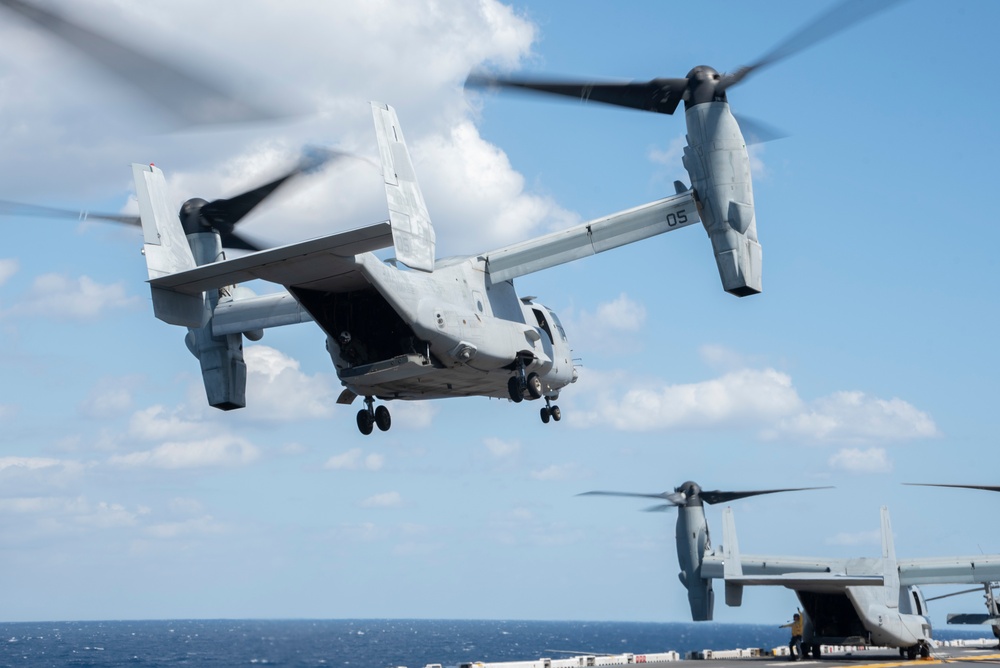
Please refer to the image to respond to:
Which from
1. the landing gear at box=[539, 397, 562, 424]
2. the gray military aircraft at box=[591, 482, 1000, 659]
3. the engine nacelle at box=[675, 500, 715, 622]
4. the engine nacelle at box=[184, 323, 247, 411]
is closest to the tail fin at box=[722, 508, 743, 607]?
the gray military aircraft at box=[591, 482, 1000, 659]

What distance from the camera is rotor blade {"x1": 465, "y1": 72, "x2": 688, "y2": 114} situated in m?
22.5

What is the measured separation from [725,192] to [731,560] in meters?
17.9

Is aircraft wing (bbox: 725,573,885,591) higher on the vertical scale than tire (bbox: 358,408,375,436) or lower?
lower

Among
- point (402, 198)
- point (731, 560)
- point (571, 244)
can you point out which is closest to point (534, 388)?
point (571, 244)

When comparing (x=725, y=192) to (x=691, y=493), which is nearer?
(x=725, y=192)

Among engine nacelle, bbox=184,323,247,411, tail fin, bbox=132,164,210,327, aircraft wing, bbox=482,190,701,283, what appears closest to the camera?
tail fin, bbox=132,164,210,327

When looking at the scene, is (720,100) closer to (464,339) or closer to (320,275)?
(464,339)

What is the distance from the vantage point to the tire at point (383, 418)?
2466cm

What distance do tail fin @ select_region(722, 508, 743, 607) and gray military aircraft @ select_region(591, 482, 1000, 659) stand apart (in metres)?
0.03

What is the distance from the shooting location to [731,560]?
36.2m

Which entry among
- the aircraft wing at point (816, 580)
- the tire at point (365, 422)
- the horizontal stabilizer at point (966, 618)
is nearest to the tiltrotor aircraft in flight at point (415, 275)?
the tire at point (365, 422)

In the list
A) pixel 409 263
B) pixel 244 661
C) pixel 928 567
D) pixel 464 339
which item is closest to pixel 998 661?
pixel 928 567

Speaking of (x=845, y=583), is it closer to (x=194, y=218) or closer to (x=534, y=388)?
(x=534, y=388)

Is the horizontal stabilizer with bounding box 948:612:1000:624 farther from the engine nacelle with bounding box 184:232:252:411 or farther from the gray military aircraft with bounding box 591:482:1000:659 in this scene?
the engine nacelle with bounding box 184:232:252:411
